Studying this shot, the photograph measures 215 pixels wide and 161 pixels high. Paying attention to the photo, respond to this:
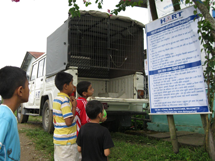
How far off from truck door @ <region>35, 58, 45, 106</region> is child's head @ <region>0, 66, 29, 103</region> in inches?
232

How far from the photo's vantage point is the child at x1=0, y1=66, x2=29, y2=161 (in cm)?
113

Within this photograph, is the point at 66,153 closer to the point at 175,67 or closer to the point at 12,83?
the point at 12,83

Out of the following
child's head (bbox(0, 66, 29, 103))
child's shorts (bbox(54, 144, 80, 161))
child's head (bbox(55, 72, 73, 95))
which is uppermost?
child's head (bbox(55, 72, 73, 95))

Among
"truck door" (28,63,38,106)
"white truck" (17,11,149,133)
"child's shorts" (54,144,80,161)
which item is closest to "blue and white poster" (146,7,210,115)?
"white truck" (17,11,149,133)

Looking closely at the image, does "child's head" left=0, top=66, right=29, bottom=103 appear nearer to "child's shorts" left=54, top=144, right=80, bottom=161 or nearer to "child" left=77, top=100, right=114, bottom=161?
"child" left=77, top=100, right=114, bottom=161

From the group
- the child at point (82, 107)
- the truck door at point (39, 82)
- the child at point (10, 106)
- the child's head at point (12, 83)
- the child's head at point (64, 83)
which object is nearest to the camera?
the child at point (10, 106)

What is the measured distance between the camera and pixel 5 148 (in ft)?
3.72

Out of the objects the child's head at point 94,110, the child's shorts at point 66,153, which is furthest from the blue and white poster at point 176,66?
the child's shorts at point 66,153

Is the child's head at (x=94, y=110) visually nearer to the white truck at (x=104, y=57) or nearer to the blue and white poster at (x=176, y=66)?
the blue and white poster at (x=176, y=66)

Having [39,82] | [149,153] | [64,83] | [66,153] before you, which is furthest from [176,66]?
[39,82]

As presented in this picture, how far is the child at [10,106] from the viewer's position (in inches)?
44.3

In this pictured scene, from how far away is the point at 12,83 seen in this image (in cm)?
131

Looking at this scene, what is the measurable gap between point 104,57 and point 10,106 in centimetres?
535

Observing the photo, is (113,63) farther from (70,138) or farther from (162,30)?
(70,138)
